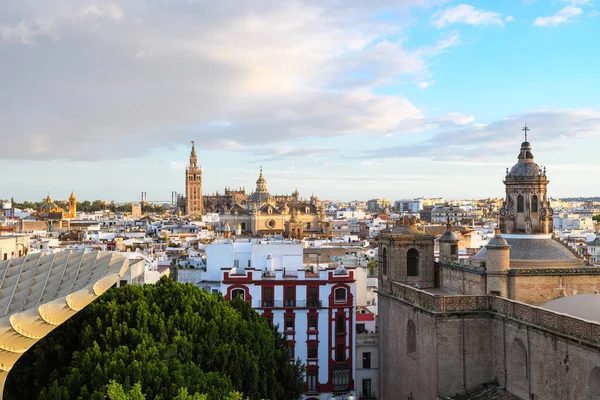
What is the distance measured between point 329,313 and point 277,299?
2.90 metres

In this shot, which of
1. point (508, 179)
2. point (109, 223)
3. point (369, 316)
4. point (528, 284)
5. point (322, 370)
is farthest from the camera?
point (109, 223)

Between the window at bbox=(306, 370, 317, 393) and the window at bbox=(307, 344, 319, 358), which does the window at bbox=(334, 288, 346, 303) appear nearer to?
the window at bbox=(307, 344, 319, 358)

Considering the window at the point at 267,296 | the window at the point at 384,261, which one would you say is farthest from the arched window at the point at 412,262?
the window at the point at 267,296

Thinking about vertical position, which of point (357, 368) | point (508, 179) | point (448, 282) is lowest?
point (357, 368)

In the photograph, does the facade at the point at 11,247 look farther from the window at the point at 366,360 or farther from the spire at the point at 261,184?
the spire at the point at 261,184

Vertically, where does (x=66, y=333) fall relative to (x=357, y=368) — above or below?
above

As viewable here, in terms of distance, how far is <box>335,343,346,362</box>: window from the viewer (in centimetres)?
3488

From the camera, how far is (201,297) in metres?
25.4

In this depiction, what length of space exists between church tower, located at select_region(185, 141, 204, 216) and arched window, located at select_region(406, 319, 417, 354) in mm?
146556

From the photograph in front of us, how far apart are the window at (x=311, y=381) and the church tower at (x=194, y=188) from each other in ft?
455

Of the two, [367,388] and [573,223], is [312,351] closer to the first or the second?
[367,388]

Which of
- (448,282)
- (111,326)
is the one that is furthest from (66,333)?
(448,282)

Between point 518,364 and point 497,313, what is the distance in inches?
76.9

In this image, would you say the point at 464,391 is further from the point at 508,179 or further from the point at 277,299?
the point at 277,299
